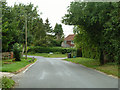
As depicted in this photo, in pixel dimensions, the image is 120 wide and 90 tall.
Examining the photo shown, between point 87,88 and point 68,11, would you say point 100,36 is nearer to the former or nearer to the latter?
point 68,11

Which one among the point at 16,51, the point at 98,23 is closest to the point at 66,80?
the point at 98,23

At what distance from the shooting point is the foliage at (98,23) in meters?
14.9

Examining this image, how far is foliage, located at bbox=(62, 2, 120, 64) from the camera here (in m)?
14.9

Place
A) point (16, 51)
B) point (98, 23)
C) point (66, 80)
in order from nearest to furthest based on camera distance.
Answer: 1. point (66, 80)
2. point (98, 23)
3. point (16, 51)

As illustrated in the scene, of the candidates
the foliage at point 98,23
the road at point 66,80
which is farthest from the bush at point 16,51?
the road at point 66,80

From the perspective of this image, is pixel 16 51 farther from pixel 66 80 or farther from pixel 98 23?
pixel 66 80

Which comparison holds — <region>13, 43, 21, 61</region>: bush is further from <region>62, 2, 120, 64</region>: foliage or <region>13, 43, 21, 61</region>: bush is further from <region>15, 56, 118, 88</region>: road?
<region>15, 56, 118, 88</region>: road

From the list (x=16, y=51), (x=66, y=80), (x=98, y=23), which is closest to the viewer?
(x=66, y=80)

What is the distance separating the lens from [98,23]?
18656mm

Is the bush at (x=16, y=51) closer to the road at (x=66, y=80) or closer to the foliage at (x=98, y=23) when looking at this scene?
the foliage at (x=98, y=23)

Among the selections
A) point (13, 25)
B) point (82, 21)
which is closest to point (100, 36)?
point (82, 21)

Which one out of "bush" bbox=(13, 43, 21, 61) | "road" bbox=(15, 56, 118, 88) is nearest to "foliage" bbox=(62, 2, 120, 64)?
"road" bbox=(15, 56, 118, 88)

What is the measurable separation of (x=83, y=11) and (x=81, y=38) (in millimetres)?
5967

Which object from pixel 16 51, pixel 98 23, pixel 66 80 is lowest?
pixel 66 80
